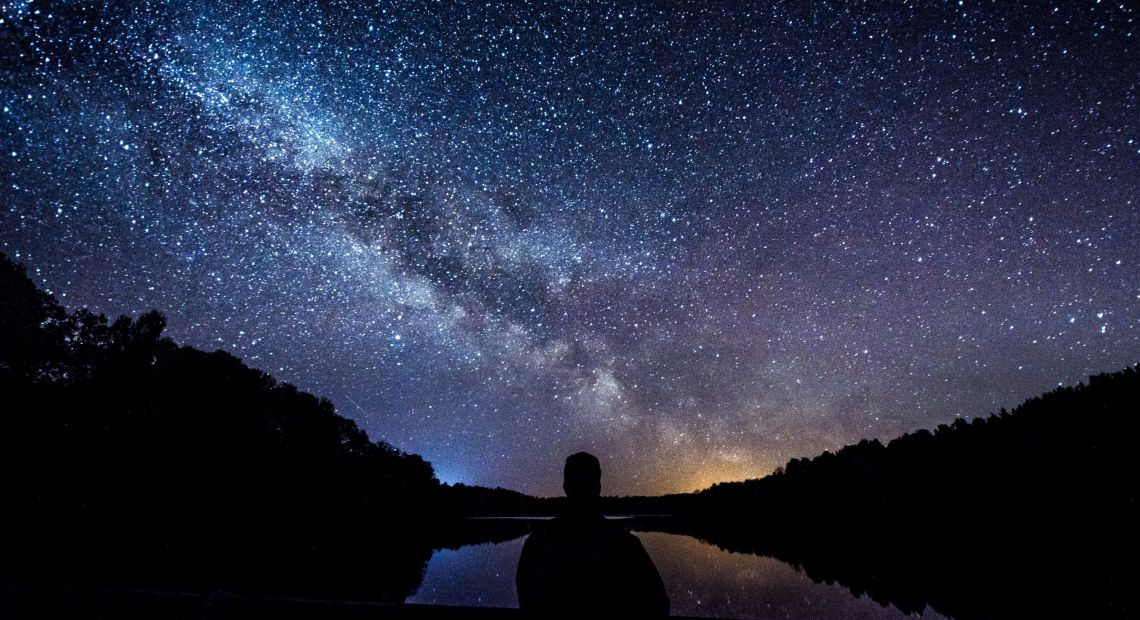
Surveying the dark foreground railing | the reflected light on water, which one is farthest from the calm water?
the dark foreground railing

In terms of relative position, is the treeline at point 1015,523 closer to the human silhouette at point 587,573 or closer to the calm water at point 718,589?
the calm water at point 718,589

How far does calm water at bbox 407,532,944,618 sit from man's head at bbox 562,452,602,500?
8.16m

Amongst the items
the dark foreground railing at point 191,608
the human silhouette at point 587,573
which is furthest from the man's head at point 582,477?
the dark foreground railing at point 191,608

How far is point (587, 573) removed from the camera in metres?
2.25

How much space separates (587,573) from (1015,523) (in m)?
42.8

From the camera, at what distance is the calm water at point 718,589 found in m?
15.1

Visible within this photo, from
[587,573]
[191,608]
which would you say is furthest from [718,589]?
[191,608]

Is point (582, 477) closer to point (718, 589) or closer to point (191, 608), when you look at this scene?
point (191, 608)

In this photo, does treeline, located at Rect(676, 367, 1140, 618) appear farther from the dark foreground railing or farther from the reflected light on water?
the dark foreground railing

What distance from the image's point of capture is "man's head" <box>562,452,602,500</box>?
2645 millimetres

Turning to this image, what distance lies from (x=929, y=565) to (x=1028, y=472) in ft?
46.8

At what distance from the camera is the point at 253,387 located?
167ft

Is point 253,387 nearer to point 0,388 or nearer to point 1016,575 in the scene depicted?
point 0,388

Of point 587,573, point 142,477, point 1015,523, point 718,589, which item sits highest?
point 142,477
